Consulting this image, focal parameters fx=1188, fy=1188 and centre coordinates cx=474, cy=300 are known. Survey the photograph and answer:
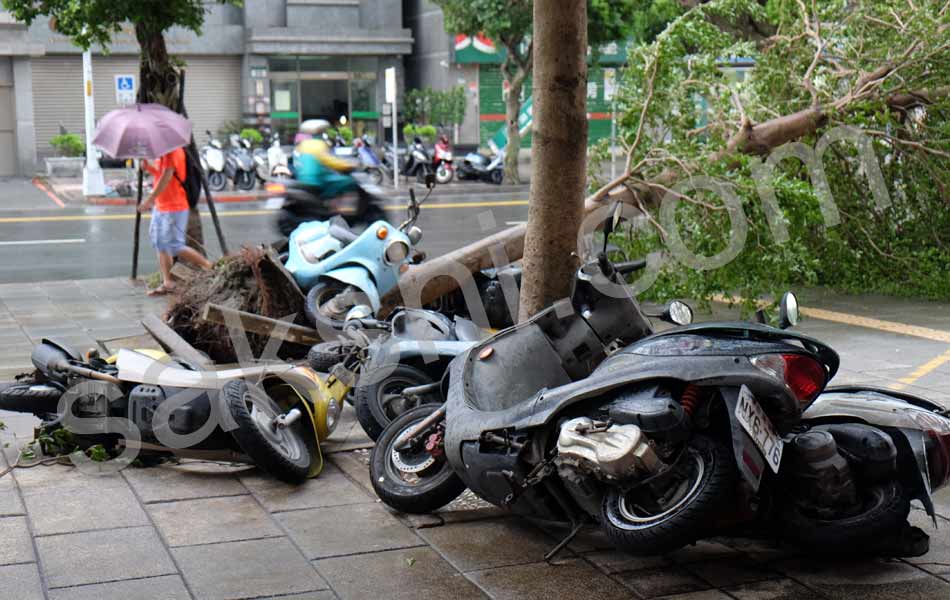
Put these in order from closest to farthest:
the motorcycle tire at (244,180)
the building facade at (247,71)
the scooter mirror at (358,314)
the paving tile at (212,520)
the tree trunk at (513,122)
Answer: the paving tile at (212,520) < the scooter mirror at (358,314) < the motorcycle tire at (244,180) < the tree trunk at (513,122) < the building facade at (247,71)

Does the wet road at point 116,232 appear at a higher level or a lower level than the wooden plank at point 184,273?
lower

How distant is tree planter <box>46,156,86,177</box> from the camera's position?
30.6 metres

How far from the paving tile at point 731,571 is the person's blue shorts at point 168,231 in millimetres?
8794

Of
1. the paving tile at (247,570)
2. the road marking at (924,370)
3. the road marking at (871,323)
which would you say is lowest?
the paving tile at (247,570)

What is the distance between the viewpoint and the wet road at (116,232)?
15.3 metres

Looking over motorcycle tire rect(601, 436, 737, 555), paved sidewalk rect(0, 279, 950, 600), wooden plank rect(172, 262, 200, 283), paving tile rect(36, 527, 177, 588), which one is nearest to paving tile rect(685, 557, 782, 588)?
paved sidewalk rect(0, 279, 950, 600)

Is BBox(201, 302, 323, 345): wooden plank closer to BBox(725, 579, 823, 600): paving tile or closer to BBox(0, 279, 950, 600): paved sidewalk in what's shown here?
BBox(0, 279, 950, 600): paved sidewalk

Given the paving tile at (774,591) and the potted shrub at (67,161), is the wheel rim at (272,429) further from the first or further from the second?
the potted shrub at (67,161)

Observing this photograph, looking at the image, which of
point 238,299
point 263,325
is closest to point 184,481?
point 263,325

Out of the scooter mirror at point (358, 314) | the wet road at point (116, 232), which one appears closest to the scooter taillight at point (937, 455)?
the scooter mirror at point (358, 314)

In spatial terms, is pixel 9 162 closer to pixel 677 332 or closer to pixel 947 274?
pixel 947 274

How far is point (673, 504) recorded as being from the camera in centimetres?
436

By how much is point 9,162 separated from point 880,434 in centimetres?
3227

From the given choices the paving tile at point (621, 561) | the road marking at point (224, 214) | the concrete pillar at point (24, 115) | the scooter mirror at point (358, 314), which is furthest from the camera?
the concrete pillar at point (24, 115)
